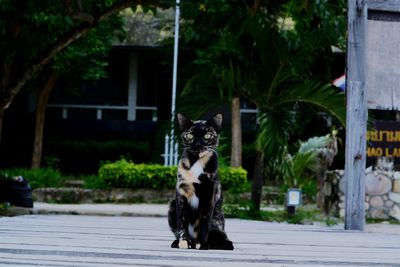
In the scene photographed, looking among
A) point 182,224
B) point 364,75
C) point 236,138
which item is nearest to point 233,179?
point 236,138

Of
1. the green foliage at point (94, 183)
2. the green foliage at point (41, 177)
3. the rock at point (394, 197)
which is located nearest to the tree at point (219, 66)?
the rock at point (394, 197)

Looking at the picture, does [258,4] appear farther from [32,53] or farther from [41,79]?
[41,79]

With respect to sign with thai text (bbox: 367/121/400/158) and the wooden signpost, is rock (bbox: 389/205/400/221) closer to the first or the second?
sign with thai text (bbox: 367/121/400/158)

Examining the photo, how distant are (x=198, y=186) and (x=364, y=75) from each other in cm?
360

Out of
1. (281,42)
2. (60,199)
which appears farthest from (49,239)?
(60,199)

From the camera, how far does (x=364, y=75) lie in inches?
311

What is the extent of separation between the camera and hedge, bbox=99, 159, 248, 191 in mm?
21709

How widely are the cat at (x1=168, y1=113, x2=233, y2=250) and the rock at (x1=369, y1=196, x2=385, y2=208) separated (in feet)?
40.1

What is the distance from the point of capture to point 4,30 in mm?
14289

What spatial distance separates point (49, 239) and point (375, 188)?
12158mm

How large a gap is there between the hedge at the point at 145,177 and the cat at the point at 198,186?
54.9ft

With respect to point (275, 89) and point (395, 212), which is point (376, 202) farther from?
point (275, 89)

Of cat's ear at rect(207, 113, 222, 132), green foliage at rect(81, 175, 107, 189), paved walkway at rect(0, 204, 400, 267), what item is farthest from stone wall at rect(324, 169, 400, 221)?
cat's ear at rect(207, 113, 222, 132)

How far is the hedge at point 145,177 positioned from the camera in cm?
2171
